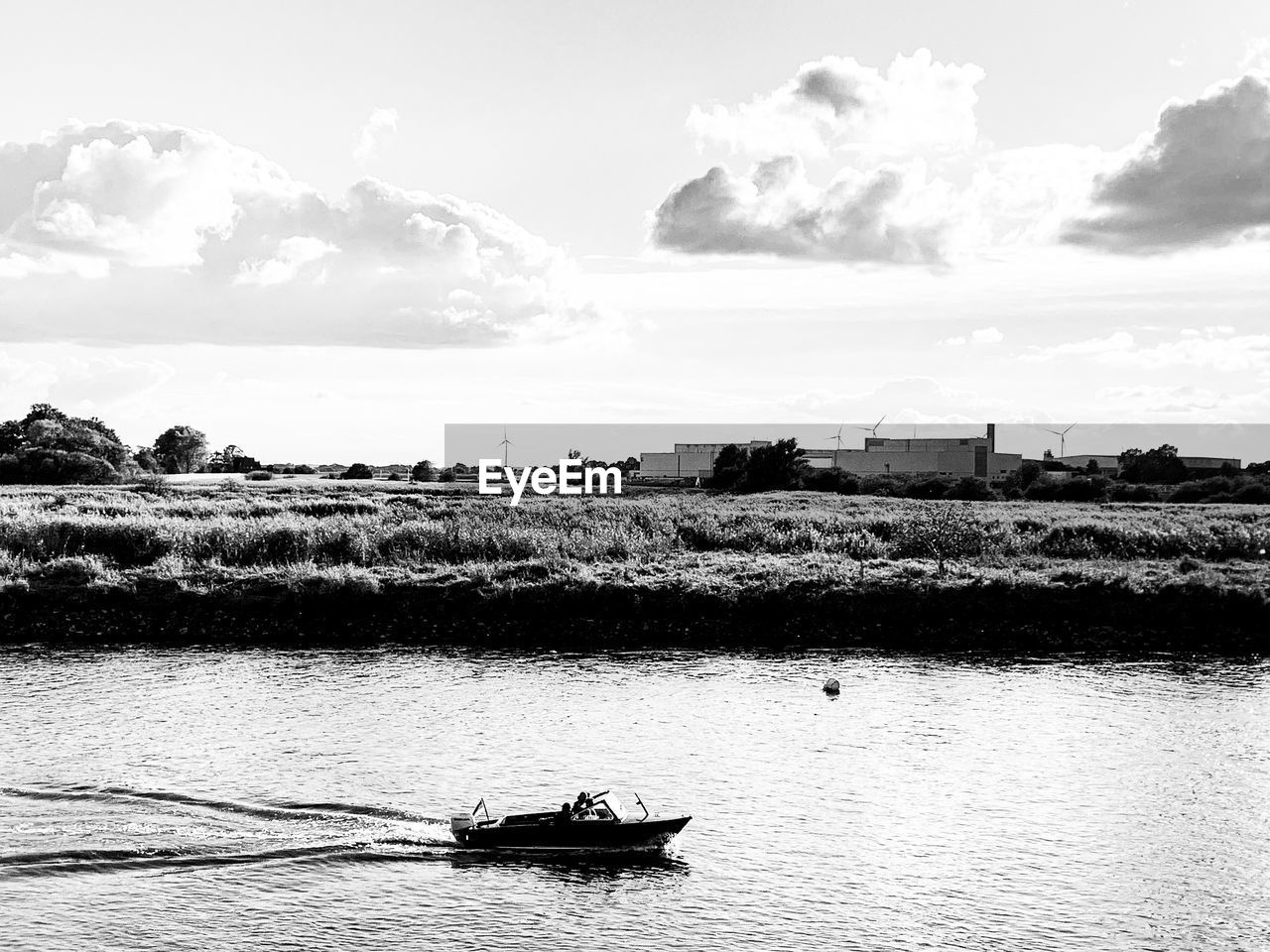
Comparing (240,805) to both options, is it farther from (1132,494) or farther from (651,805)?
(1132,494)

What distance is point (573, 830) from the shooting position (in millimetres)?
18531

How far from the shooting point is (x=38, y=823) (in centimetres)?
1948

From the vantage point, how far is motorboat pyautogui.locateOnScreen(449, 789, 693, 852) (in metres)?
18.6

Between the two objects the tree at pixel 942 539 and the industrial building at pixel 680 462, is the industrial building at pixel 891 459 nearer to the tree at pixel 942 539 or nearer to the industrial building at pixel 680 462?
the industrial building at pixel 680 462

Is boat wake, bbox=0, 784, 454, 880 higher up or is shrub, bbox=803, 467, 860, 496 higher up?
shrub, bbox=803, 467, 860, 496

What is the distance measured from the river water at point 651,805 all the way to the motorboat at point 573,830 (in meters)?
0.33

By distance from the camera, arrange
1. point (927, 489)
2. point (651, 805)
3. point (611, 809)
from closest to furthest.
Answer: point (611, 809) → point (651, 805) → point (927, 489)

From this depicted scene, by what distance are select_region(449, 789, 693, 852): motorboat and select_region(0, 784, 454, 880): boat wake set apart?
0.62m

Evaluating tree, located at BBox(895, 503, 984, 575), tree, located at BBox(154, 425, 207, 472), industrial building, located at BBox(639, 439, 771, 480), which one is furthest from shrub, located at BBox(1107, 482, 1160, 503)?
tree, located at BBox(154, 425, 207, 472)

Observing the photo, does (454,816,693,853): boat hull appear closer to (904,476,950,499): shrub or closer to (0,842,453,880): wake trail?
(0,842,453,880): wake trail

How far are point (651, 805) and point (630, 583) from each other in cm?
2388

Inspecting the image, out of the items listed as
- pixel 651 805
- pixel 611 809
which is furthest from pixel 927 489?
pixel 611 809

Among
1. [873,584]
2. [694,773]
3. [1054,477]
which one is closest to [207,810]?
[694,773]

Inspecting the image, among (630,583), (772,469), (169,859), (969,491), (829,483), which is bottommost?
(169,859)
